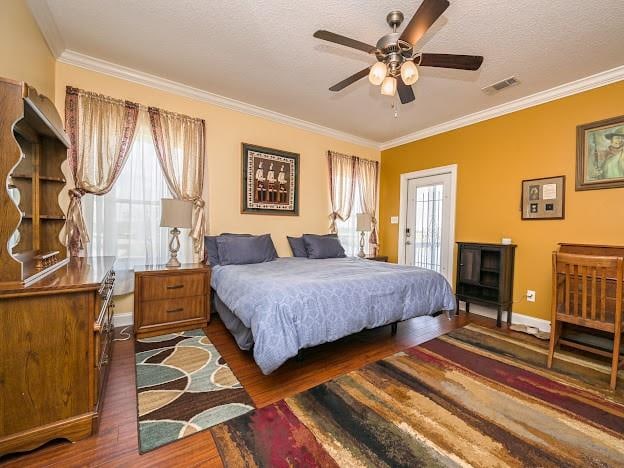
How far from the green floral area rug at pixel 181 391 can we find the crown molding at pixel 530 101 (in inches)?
168

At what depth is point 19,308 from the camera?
1.24m

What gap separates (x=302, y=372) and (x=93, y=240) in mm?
2447

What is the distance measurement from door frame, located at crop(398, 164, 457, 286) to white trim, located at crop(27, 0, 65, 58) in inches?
179

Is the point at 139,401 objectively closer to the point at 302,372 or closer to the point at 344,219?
the point at 302,372

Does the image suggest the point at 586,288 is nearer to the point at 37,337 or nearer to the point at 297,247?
the point at 297,247

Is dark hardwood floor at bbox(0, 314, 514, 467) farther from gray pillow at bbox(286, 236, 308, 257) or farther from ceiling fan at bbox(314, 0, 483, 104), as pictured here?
ceiling fan at bbox(314, 0, 483, 104)

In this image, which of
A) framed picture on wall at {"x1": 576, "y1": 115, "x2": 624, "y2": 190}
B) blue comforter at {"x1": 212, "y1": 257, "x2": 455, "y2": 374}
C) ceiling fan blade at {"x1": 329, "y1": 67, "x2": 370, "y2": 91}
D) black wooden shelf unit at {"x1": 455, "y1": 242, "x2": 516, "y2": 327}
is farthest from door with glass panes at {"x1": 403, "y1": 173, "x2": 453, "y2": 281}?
ceiling fan blade at {"x1": 329, "y1": 67, "x2": 370, "y2": 91}

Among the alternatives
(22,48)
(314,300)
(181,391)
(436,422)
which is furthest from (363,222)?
(22,48)

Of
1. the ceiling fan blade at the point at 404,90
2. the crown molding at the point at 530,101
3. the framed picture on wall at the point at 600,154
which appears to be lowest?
the framed picture on wall at the point at 600,154

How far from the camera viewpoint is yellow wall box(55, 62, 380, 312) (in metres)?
2.83

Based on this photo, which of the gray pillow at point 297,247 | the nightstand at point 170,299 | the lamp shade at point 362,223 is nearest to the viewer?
the nightstand at point 170,299

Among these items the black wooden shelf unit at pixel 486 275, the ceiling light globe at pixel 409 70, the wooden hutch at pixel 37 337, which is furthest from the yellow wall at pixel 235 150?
A: the ceiling light globe at pixel 409 70

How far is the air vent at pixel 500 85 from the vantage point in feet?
9.46

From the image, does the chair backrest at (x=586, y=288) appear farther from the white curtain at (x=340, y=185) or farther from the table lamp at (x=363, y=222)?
the white curtain at (x=340, y=185)
